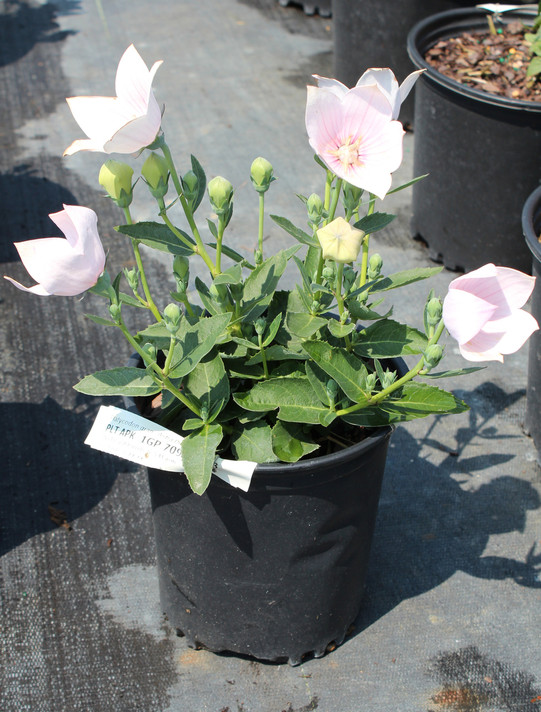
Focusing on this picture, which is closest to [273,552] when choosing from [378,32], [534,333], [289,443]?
[289,443]

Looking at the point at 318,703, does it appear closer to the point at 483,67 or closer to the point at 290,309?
the point at 290,309

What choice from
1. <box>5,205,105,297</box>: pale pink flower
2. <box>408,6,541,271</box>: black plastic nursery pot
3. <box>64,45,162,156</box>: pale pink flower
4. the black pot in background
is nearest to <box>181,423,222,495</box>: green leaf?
<box>5,205,105,297</box>: pale pink flower

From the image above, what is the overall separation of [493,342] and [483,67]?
2.01 meters

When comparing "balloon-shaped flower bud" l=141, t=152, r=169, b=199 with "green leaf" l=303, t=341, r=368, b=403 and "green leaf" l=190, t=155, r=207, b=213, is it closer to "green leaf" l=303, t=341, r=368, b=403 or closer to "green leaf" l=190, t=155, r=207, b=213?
"green leaf" l=190, t=155, r=207, b=213

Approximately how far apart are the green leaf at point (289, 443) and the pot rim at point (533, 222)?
35.3 inches

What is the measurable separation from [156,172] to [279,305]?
38cm

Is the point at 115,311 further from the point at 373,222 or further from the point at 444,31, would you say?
the point at 444,31

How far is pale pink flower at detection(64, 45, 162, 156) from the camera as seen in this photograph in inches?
42.2

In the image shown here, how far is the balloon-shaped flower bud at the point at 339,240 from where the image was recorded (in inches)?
42.6

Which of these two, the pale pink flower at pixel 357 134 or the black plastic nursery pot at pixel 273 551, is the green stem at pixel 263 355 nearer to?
the black plastic nursery pot at pixel 273 551

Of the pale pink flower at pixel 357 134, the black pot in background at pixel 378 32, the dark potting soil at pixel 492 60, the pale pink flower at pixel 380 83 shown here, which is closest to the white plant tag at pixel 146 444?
the pale pink flower at pixel 357 134

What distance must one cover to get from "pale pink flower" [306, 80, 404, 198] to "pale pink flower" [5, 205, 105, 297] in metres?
0.34

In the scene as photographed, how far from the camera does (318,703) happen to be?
1.61m

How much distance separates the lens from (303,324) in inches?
51.5
